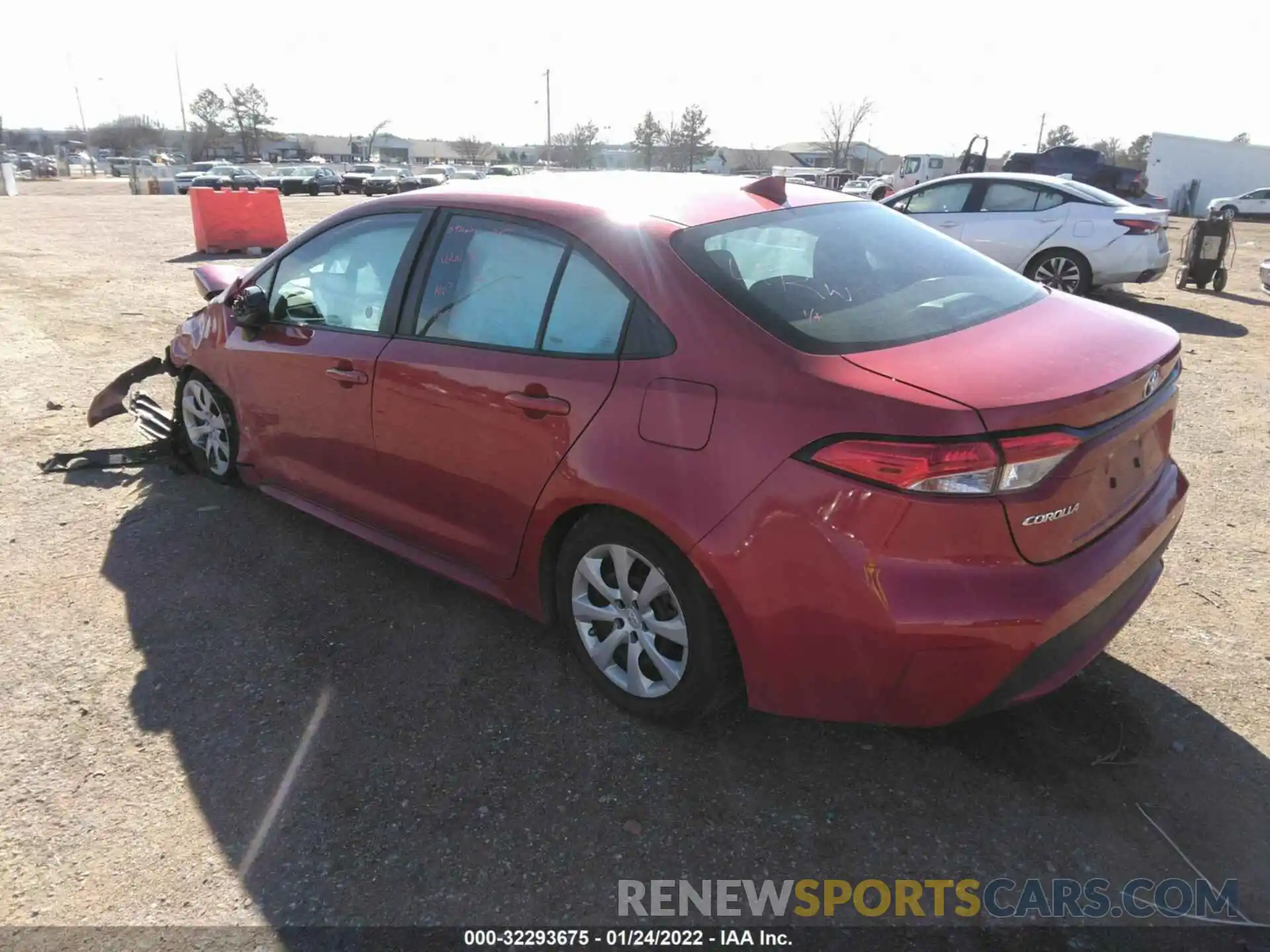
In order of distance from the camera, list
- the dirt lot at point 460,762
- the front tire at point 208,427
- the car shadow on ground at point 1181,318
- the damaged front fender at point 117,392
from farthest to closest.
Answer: the car shadow on ground at point 1181,318
the damaged front fender at point 117,392
the front tire at point 208,427
the dirt lot at point 460,762

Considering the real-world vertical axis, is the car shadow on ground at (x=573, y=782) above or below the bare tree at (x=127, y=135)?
below

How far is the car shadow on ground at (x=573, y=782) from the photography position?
2248 mm

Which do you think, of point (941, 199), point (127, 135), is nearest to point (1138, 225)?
point (941, 199)

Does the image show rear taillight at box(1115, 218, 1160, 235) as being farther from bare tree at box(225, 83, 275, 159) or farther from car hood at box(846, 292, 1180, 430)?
bare tree at box(225, 83, 275, 159)

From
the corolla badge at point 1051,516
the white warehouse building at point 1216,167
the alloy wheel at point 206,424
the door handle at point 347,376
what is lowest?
the alloy wheel at point 206,424

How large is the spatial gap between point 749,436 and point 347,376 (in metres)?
1.91

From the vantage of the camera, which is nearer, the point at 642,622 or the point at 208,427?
the point at 642,622

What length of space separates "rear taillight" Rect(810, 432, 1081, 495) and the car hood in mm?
57

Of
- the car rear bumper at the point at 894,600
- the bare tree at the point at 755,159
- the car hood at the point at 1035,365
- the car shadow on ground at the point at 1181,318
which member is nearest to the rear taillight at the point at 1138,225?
the car shadow on ground at the point at 1181,318

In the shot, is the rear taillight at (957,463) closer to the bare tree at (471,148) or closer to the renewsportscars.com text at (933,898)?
the renewsportscars.com text at (933,898)

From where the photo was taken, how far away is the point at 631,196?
2.95 metres

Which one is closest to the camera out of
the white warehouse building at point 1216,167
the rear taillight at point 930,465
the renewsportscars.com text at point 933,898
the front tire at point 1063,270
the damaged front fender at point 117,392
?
the rear taillight at point 930,465

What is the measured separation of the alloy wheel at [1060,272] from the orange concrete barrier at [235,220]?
12.5 metres

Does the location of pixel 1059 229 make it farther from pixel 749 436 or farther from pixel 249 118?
pixel 249 118
